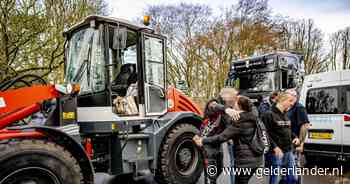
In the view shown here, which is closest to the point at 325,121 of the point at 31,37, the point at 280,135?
the point at 280,135

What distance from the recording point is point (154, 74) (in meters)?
5.11

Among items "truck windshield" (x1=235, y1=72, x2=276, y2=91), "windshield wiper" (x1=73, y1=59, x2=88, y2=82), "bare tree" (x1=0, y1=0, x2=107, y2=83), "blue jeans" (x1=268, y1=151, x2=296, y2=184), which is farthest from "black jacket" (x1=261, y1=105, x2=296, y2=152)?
"bare tree" (x1=0, y1=0, x2=107, y2=83)

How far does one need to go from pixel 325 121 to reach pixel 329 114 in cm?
17

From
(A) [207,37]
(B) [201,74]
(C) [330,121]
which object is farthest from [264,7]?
(C) [330,121]

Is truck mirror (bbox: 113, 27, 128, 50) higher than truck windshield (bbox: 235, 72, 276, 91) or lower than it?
higher

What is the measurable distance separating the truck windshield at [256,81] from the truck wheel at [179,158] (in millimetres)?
6428

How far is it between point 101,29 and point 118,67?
0.60 m

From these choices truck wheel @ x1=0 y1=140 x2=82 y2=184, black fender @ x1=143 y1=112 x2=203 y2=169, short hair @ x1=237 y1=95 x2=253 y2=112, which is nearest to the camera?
truck wheel @ x1=0 y1=140 x2=82 y2=184

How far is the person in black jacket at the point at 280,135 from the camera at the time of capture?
13.5 feet

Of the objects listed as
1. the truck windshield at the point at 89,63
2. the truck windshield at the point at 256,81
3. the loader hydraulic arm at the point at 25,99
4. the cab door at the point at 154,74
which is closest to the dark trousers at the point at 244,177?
the cab door at the point at 154,74

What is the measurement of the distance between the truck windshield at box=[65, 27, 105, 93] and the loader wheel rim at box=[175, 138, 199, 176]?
1787 mm

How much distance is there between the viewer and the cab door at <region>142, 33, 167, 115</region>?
4918 millimetres

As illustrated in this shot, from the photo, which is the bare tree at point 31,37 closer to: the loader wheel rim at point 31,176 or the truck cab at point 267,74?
the truck cab at point 267,74

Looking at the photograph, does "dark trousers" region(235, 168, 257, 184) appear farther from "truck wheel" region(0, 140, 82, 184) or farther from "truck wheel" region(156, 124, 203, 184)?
"truck wheel" region(0, 140, 82, 184)
